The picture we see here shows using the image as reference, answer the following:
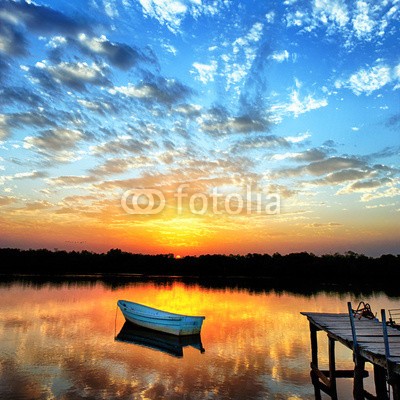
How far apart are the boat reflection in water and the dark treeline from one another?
85.2 m

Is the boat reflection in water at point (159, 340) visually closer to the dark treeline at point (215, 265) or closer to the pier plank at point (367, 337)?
the pier plank at point (367, 337)

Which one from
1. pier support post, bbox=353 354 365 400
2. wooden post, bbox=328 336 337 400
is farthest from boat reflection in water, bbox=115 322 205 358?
pier support post, bbox=353 354 365 400

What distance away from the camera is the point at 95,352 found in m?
21.9

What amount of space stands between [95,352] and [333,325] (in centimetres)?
1509

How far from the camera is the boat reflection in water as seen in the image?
24.2m

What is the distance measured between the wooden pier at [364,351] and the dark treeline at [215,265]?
92743 mm

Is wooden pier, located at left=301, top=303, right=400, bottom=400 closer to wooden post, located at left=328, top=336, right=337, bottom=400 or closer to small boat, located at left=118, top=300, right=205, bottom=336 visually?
wooden post, located at left=328, top=336, right=337, bottom=400

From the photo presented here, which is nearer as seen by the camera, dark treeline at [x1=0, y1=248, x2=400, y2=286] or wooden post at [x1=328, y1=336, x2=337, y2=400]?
wooden post at [x1=328, y1=336, x2=337, y2=400]

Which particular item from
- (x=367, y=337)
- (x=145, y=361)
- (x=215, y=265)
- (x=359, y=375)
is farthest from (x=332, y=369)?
(x=215, y=265)

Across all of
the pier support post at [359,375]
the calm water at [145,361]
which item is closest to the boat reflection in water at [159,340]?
the calm water at [145,361]

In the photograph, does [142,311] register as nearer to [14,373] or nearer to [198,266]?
[14,373]

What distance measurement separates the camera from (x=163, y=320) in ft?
93.7

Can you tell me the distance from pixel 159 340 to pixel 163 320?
1.82 metres

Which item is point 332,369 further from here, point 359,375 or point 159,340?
point 159,340
